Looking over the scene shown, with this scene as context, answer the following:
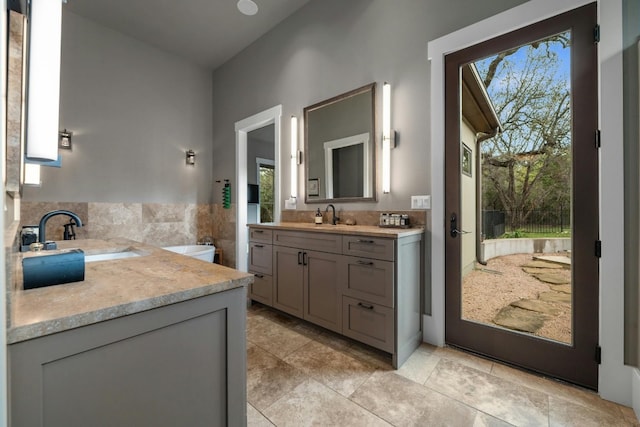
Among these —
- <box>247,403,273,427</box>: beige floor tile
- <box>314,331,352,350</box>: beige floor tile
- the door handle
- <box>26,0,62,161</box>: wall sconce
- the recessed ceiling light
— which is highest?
the recessed ceiling light

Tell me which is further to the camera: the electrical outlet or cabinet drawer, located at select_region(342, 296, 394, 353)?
the electrical outlet

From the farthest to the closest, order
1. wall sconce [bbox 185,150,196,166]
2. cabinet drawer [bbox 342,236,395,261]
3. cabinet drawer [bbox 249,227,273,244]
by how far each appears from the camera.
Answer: wall sconce [bbox 185,150,196,166] < cabinet drawer [bbox 249,227,273,244] < cabinet drawer [bbox 342,236,395,261]

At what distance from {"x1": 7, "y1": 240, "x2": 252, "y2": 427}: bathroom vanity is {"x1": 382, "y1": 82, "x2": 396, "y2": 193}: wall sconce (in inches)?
71.7

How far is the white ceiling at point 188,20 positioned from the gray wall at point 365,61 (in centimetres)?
17

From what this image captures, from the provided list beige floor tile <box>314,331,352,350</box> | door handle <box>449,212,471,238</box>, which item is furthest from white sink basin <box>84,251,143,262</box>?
door handle <box>449,212,471,238</box>

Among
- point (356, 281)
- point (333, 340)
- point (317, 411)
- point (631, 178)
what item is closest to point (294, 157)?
point (356, 281)

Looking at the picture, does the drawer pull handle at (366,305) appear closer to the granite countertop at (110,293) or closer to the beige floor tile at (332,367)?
the beige floor tile at (332,367)

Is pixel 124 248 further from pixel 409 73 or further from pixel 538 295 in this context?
pixel 538 295

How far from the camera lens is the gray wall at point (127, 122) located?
328cm

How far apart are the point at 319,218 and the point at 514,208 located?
1.62m

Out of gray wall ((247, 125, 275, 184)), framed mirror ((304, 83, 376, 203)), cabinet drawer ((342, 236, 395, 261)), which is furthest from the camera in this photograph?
gray wall ((247, 125, 275, 184))

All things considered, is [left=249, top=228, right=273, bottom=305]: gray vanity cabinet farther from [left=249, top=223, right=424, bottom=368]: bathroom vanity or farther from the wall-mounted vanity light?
the wall-mounted vanity light

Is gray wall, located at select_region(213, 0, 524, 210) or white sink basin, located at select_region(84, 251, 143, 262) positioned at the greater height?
gray wall, located at select_region(213, 0, 524, 210)

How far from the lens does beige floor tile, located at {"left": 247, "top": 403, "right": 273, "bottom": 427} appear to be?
141cm
